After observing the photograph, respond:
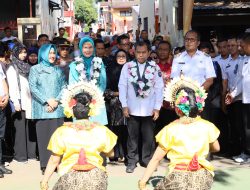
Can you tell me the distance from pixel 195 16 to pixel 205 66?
5.40m

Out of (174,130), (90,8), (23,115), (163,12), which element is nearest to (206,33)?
(163,12)

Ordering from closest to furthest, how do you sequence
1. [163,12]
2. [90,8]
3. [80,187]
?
1. [80,187]
2. [163,12]
3. [90,8]

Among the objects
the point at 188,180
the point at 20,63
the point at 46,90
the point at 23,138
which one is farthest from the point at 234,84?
the point at 188,180

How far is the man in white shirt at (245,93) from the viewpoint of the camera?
22.1 ft

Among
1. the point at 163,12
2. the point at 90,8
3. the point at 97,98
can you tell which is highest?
the point at 90,8

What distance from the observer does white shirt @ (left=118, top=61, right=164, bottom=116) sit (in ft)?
21.4

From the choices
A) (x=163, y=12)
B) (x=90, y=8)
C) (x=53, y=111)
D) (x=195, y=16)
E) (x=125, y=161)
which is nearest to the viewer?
(x=53, y=111)

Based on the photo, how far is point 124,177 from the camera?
6.41 metres

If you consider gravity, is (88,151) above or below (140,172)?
above

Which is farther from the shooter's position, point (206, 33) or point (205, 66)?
point (206, 33)

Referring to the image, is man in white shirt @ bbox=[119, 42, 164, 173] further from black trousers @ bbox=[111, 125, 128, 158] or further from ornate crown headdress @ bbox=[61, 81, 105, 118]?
ornate crown headdress @ bbox=[61, 81, 105, 118]

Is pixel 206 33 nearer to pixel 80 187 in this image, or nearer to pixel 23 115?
pixel 23 115

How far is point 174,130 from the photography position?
401cm

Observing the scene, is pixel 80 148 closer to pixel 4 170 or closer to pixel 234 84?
pixel 4 170
